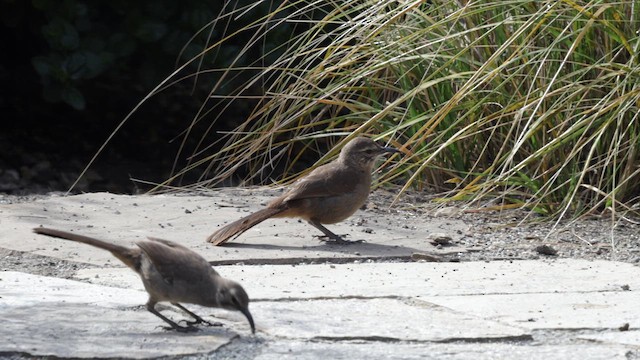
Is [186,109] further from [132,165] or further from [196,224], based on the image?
[196,224]

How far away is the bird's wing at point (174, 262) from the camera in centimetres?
331

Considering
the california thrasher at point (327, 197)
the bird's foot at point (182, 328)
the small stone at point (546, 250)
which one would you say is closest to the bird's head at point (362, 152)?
the california thrasher at point (327, 197)

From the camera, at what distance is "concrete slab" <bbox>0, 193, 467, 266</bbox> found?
488 cm

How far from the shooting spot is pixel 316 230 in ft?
18.7

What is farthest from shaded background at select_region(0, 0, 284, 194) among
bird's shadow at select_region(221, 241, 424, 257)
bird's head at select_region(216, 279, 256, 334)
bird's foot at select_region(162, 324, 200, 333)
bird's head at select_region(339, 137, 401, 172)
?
bird's head at select_region(216, 279, 256, 334)

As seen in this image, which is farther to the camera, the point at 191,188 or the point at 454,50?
the point at 191,188

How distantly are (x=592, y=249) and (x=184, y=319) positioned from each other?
2.20 metres

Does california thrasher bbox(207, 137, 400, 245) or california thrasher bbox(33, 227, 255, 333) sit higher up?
california thrasher bbox(33, 227, 255, 333)

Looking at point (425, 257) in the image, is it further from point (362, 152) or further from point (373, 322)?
point (373, 322)

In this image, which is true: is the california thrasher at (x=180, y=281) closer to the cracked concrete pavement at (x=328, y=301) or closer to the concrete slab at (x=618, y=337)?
the cracked concrete pavement at (x=328, y=301)

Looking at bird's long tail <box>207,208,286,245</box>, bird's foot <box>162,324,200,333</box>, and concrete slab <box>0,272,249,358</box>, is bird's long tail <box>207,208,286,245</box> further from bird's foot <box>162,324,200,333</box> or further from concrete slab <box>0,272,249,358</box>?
bird's foot <box>162,324,200,333</box>

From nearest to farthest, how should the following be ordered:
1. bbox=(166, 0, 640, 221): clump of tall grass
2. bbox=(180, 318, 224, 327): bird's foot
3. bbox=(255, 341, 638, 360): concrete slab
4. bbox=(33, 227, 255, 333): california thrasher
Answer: bbox=(255, 341, 638, 360): concrete slab
bbox=(33, 227, 255, 333): california thrasher
bbox=(180, 318, 224, 327): bird's foot
bbox=(166, 0, 640, 221): clump of tall grass

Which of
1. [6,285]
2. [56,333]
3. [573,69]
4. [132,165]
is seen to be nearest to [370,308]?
[56,333]

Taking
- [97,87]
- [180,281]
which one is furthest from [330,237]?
[97,87]
